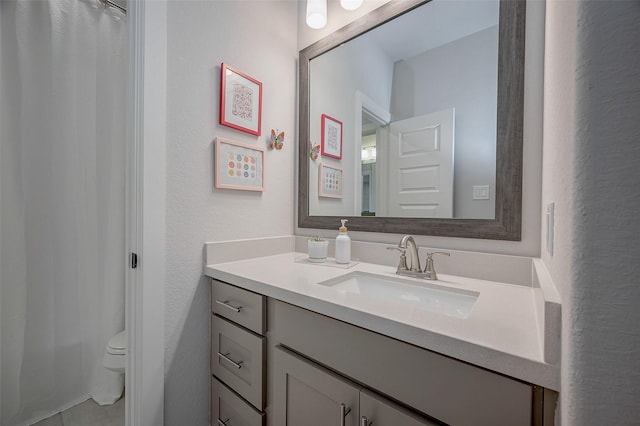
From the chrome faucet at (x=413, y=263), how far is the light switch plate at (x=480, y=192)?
24cm

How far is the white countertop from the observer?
48cm

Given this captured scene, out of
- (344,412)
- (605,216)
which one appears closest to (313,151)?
(344,412)

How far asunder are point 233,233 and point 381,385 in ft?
2.99

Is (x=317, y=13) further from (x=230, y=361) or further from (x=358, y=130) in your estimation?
(x=230, y=361)

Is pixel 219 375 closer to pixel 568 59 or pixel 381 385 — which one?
pixel 381 385

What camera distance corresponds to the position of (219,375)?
1139 millimetres

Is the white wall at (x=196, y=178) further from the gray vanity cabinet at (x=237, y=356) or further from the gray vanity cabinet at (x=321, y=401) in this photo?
the gray vanity cabinet at (x=321, y=401)

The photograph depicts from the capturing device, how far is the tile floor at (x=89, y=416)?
1.32 m

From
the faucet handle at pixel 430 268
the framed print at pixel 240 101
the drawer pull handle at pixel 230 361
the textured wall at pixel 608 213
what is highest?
the framed print at pixel 240 101

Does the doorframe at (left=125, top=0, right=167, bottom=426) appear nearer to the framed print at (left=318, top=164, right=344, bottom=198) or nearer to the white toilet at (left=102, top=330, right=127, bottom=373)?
the white toilet at (left=102, top=330, right=127, bottom=373)

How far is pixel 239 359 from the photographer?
1.03 metres

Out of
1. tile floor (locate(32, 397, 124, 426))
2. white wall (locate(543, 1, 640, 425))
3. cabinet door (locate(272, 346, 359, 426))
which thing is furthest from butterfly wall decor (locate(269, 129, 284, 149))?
tile floor (locate(32, 397, 124, 426))

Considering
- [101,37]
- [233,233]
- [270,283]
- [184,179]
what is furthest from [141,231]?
[101,37]

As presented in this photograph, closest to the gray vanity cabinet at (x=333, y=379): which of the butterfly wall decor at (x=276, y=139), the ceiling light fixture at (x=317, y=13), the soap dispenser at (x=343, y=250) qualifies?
the soap dispenser at (x=343, y=250)
